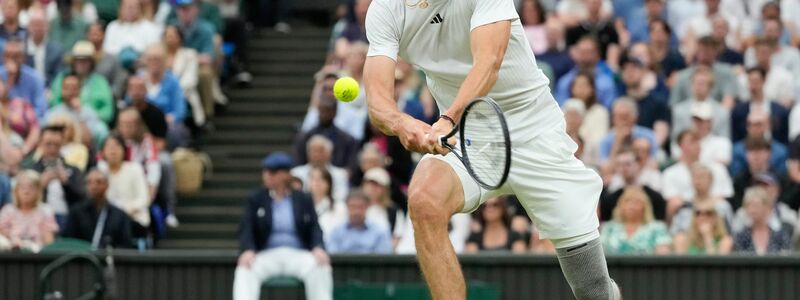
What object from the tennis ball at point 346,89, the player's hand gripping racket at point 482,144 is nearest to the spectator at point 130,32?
the tennis ball at point 346,89

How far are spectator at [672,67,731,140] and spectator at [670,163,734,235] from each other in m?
1.10

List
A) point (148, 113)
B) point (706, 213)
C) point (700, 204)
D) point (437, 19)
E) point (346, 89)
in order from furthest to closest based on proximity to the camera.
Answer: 1. point (148, 113)
2. point (700, 204)
3. point (706, 213)
4. point (437, 19)
5. point (346, 89)

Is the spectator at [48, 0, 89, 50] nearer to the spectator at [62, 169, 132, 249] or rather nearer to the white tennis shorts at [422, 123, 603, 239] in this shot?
the spectator at [62, 169, 132, 249]

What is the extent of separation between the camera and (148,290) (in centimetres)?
1326

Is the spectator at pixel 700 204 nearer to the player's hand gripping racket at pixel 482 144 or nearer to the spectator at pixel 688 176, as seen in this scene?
the spectator at pixel 688 176

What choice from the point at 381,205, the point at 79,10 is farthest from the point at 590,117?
the point at 79,10

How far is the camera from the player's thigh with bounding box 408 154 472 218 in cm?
798

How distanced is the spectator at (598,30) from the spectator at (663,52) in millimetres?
361

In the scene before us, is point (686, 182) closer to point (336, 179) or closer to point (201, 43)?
point (336, 179)

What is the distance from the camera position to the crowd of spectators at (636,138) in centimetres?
1338

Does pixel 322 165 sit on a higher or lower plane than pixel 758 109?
lower

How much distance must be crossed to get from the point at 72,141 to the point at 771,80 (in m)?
6.43

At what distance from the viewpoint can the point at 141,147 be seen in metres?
15.1

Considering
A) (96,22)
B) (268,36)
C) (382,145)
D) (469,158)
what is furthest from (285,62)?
(469,158)
